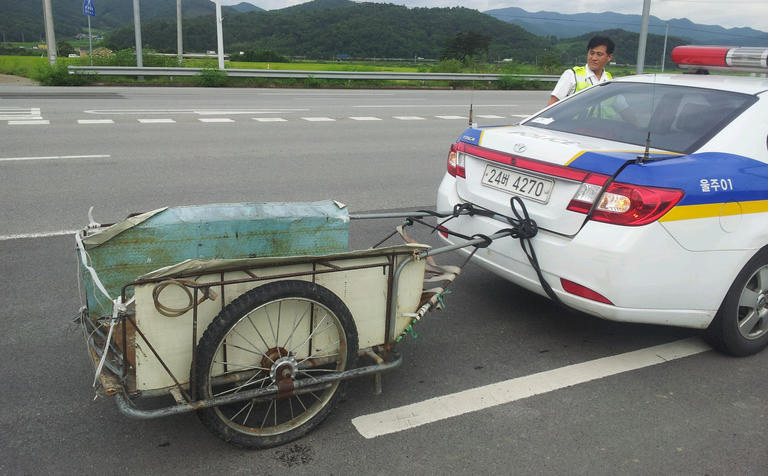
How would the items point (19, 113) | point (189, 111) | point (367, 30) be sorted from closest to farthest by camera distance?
point (19, 113)
point (189, 111)
point (367, 30)

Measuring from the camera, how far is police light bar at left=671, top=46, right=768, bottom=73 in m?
4.28

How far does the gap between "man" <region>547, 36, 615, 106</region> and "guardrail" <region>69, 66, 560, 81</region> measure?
1700 cm

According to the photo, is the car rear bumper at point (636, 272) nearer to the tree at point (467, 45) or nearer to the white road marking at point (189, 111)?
the white road marking at point (189, 111)

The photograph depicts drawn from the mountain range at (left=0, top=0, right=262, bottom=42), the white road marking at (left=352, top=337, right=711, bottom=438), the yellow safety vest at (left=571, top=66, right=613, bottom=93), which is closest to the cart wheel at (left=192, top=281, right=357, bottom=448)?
the white road marking at (left=352, top=337, right=711, bottom=438)

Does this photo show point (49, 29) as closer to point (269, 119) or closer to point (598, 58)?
point (269, 119)

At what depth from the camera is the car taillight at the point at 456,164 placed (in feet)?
13.6

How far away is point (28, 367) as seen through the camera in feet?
10.9

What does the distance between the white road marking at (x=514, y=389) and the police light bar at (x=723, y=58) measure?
73.0 inches

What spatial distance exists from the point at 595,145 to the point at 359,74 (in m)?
20.5

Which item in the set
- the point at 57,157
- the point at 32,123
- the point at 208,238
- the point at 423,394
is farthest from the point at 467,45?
the point at 208,238

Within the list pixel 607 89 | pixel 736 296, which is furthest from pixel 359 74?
pixel 736 296

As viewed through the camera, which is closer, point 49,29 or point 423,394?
point 423,394

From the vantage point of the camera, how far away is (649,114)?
4031 millimetres

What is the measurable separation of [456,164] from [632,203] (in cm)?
130
